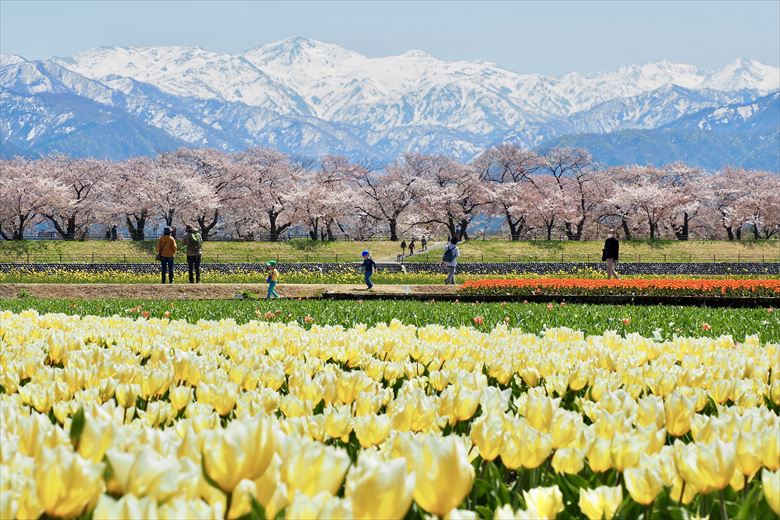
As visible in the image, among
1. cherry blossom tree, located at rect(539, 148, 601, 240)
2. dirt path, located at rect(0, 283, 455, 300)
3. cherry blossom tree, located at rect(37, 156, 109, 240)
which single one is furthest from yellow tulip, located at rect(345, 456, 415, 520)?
cherry blossom tree, located at rect(539, 148, 601, 240)

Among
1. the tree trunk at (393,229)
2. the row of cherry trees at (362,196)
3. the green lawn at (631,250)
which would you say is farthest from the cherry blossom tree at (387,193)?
the green lawn at (631,250)

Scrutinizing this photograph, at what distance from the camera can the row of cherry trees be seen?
64.7 metres

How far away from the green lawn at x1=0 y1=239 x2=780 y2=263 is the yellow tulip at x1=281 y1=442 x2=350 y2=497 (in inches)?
1779

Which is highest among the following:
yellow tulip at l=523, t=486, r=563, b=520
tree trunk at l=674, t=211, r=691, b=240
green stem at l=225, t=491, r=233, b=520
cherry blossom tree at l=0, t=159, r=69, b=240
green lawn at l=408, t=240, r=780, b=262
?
cherry blossom tree at l=0, t=159, r=69, b=240

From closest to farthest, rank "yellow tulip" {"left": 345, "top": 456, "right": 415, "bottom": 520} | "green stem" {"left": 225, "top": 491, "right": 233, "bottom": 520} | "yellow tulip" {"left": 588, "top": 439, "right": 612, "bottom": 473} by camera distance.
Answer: "yellow tulip" {"left": 345, "top": 456, "right": 415, "bottom": 520} < "green stem" {"left": 225, "top": 491, "right": 233, "bottom": 520} < "yellow tulip" {"left": 588, "top": 439, "right": 612, "bottom": 473}

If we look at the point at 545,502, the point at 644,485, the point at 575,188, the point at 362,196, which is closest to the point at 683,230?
the point at 575,188

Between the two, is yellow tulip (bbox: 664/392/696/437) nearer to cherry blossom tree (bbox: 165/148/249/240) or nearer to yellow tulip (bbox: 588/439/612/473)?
yellow tulip (bbox: 588/439/612/473)

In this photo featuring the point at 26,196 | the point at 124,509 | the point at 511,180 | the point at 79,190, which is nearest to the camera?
the point at 124,509

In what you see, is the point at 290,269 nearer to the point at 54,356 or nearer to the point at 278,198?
the point at 54,356

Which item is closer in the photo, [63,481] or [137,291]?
[63,481]

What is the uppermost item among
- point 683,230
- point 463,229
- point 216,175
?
point 216,175

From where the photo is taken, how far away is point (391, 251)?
56.1 m

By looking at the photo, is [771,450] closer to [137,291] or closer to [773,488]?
[773,488]

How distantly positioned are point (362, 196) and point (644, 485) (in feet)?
233
